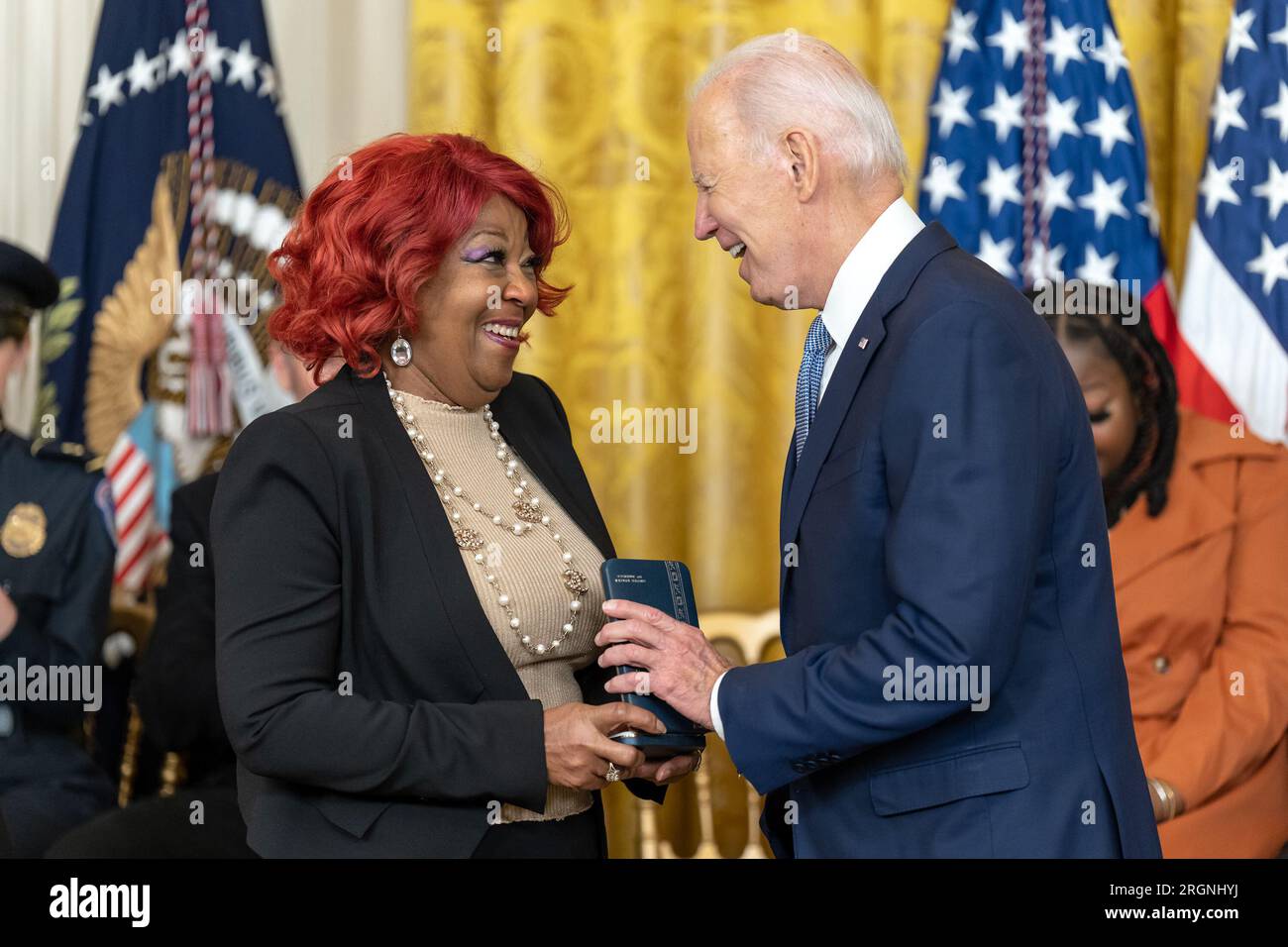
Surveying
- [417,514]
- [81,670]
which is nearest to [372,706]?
[417,514]

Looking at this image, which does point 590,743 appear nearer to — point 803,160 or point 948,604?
point 948,604

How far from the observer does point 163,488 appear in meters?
4.01

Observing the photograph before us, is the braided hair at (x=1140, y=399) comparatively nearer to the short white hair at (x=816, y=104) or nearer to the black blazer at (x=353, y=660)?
the short white hair at (x=816, y=104)

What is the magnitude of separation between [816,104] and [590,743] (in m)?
1.00

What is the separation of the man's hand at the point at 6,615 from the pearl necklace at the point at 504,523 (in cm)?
171

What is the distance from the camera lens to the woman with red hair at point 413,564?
1993 millimetres

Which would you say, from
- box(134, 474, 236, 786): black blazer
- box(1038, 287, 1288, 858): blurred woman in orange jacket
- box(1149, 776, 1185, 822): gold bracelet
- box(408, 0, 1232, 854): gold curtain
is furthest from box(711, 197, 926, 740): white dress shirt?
box(408, 0, 1232, 854): gold curtain

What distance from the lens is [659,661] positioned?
207 centimetres

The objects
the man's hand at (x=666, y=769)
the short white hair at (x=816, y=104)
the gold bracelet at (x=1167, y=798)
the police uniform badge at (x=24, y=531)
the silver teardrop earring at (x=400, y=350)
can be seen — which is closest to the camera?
the short white hair at (x=816, y=104)

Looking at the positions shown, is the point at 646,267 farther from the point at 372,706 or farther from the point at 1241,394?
the point at 372,706

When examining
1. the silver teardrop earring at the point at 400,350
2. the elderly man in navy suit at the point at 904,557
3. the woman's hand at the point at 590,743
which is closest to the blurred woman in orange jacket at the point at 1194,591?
the elderly man in navy suit at the point at 904,557

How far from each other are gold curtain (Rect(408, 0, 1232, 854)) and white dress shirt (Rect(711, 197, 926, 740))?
2137 mm

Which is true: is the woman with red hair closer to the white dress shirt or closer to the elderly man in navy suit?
the elderly man in navy suit

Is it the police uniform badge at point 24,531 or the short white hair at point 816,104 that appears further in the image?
the police uniform badge at point 24,531
